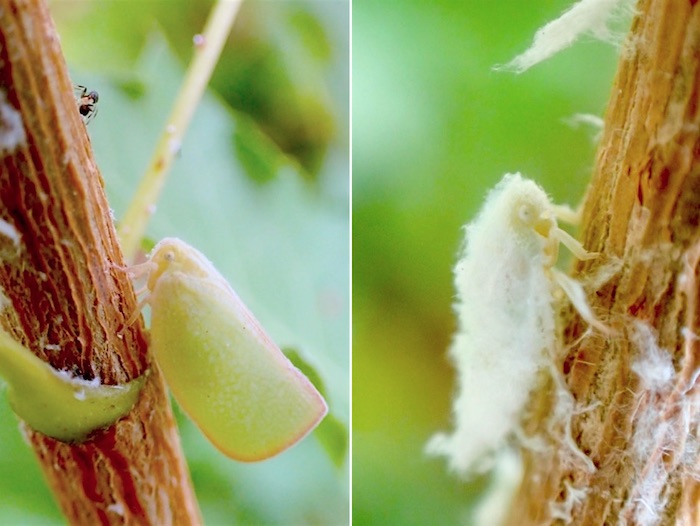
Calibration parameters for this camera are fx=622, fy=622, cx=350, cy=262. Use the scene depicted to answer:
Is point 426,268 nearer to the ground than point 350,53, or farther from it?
nearer to the ground

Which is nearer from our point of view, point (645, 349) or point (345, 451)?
point (645, 349)

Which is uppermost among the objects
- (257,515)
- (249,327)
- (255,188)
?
(255,188)

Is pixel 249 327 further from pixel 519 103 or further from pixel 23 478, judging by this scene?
pixel 519 103

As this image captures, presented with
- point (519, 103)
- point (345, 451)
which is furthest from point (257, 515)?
point (519, 103)

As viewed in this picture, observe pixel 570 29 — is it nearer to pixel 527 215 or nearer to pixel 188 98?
pixel 527 215

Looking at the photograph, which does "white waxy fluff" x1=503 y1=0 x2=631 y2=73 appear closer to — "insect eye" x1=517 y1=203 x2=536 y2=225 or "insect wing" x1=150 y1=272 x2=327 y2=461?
"insect eye" x1=517 y1=203 x2=536 y2=225

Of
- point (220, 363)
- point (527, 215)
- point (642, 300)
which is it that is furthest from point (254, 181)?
point (642, 300)

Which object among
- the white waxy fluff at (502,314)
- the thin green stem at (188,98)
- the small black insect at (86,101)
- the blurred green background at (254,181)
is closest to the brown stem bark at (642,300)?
the white waxy fluff at (502,314)
